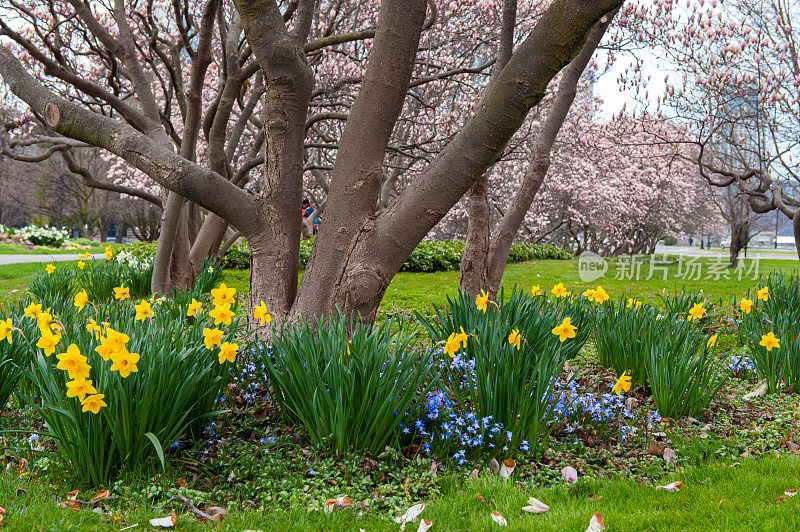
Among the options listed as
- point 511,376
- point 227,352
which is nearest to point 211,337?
point 227,352

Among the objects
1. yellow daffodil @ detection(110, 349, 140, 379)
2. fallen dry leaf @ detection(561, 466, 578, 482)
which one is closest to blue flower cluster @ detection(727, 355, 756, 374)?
fallen dry leaf @ detection(561, 466, 578, 482)

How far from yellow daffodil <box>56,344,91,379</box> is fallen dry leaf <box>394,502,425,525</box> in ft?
4.30

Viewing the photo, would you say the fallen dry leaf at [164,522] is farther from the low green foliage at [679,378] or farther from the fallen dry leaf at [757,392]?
the fallen dry leaf at [757,392]

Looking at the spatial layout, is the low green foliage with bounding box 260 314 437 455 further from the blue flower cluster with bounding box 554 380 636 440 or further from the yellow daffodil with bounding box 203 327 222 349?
the blue flower cluster with bounding box 554 380 636 440

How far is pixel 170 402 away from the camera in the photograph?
7.47ft

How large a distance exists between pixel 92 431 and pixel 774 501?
278cm

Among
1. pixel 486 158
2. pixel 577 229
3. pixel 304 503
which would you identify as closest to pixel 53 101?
pixel 486 158

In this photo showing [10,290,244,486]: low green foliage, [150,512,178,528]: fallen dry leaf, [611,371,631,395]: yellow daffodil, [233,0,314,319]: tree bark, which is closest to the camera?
[150,512,178,528]: fallen dry leaf

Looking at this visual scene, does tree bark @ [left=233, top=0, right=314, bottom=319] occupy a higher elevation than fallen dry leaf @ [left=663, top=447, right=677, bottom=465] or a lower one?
higher

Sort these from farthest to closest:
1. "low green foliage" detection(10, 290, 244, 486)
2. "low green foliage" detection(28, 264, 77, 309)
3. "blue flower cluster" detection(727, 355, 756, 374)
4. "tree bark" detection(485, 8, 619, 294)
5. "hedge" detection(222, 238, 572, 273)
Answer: "hedge" detection(222, 238, 572, 273), "low green foliage" detection(28, 264, 77, 309), "tree bark" detection(485, 8, 619, 294), "blue flower cluster" detection(727, 355, 756, 374), "low green foliage" detection(10, 290, 244, 486)

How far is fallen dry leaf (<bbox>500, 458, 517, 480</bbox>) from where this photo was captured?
2452 millimetres

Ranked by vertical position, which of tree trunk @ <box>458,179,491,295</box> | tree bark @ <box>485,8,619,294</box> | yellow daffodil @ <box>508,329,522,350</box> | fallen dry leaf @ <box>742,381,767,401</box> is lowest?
fallen dry leaf @ <box>742,381,767,401</box>

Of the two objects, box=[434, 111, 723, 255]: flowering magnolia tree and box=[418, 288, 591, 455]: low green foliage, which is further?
box=[434, 111, 723, 255]: flowering magnolia tree

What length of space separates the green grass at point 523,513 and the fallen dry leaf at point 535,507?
3 centimetres
